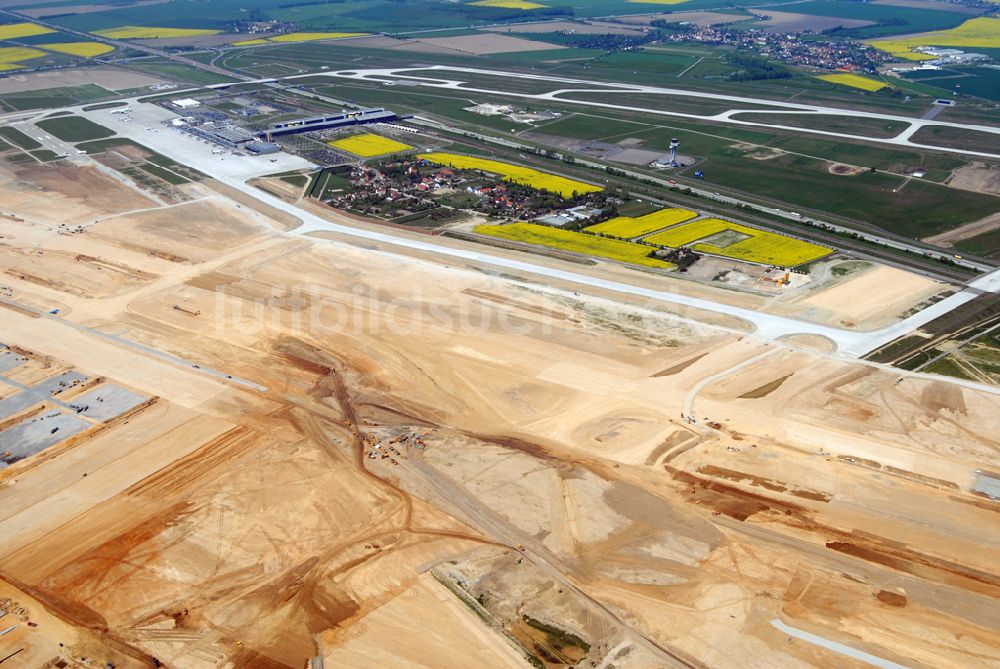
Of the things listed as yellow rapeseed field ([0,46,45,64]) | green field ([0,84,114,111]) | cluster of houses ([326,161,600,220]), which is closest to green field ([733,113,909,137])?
cluster of houses ([326,161,600,220])

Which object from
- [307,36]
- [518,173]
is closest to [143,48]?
[307,36]

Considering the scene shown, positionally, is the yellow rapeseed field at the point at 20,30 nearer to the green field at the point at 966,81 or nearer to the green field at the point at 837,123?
the green field at the point at 837,123

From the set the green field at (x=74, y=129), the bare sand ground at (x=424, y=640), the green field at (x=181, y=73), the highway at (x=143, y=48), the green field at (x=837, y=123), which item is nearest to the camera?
the bare sand ground at (x=424, y=640)

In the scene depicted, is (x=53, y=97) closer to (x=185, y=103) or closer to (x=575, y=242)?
(x=185, y=103)

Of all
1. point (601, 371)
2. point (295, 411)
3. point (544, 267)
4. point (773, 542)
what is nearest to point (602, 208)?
point (544, 267)

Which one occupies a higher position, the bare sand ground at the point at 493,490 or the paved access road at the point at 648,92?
the paved access road at the point at 648,92

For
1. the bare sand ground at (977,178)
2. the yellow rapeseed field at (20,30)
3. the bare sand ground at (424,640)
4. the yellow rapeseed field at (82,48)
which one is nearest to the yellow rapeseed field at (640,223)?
the bare sand ground at (977,178)
